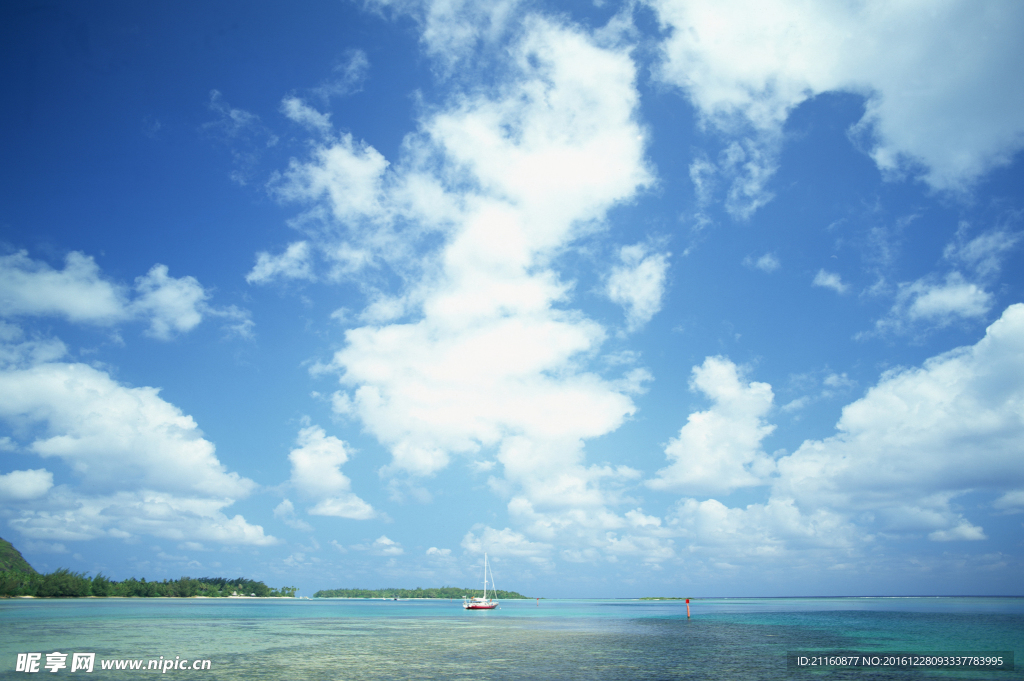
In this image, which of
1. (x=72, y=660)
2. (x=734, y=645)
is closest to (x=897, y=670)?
(x=734, y=645)

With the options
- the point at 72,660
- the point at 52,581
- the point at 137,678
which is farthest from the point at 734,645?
the point at 52,581

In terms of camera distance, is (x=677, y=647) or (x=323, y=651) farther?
(x=677, y=647)

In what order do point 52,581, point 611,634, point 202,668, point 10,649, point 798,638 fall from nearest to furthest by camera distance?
1. point 202,668
2. point 10,649
3. point 798,638
4. point 611,634
5. point 52,581

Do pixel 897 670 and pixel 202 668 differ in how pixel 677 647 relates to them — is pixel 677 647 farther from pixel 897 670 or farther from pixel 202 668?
pixel 202 668

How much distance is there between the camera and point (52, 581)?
18912cm

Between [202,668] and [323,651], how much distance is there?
48.0 feet

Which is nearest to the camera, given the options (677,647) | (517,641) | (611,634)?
(677,647)

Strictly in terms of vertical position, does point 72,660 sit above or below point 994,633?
above

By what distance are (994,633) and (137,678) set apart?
96.1 m

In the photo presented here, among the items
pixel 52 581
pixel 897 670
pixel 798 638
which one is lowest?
pixel 52 581

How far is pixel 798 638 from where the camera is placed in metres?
69.6

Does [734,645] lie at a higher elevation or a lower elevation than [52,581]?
higher

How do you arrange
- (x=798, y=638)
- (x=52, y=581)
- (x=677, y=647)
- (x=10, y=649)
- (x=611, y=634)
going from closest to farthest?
(x=10, y=649) → (x=677, y=647) → (x=798, y=638) → (x=611, y=634) → (x=52, y=581)

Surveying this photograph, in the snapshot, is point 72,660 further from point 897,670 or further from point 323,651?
point 897,670
